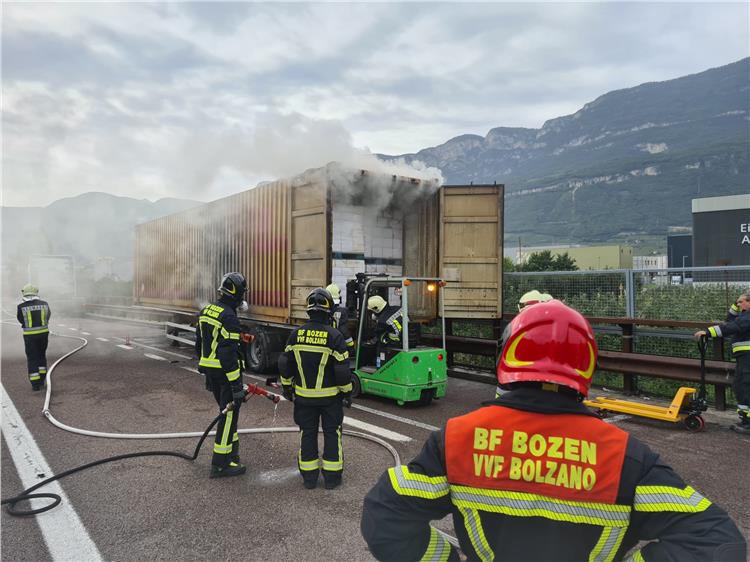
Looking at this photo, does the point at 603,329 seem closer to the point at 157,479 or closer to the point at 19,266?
the point at 157,479

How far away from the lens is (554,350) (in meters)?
1.43

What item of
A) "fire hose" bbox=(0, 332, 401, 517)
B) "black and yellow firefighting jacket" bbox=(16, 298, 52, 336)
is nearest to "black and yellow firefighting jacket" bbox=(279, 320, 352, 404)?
"fire hose" bbox=(0, 332, 401, 517)

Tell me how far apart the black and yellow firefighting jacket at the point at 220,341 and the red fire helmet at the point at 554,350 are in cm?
365

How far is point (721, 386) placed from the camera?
276 inches

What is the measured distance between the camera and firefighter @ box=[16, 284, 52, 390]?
820 centimetres

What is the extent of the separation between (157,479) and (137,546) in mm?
1195

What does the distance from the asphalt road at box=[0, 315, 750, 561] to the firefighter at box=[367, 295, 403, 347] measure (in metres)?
0.93

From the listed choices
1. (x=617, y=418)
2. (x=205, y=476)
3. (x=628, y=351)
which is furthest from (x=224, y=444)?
(x=628, y=351)

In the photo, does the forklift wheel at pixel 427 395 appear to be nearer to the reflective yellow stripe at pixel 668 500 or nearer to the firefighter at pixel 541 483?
the firefighter at pixel 541 483

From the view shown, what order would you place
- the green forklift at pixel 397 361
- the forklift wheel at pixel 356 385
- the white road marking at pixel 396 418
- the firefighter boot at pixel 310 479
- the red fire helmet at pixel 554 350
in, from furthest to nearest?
the forklift wheel at pixel 356 385 < the green forklift at pixel 397 361 < the white road marking at pixel 396 418 < the firefighter boot at pixel 310 479 < the red fire helmet at pixel 554 350

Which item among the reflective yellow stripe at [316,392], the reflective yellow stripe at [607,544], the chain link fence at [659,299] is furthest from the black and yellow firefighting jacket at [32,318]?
the reflective yellow stripe at [607,544]

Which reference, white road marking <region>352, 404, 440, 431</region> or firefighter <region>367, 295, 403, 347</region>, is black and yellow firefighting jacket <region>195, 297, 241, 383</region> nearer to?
white road marking <region>352, 404, 440, 431</region>

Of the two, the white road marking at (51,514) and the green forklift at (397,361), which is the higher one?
the green forklift at (397,361)

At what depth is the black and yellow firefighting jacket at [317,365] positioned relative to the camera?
4.38 meters
